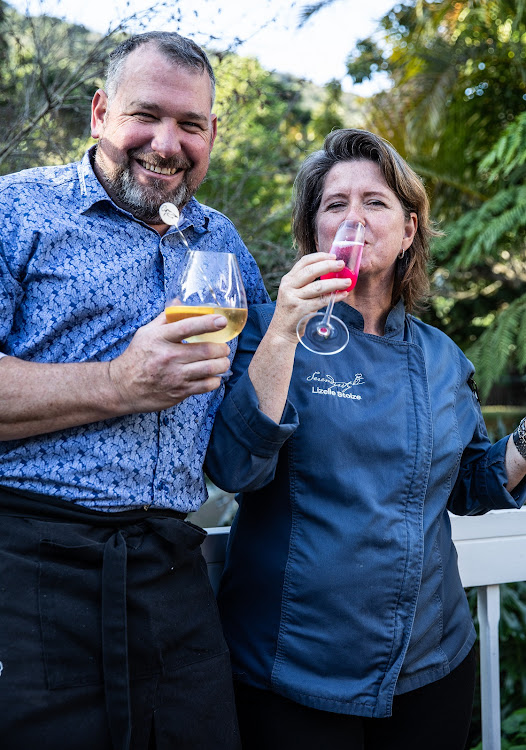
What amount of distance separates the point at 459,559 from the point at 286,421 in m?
0.98

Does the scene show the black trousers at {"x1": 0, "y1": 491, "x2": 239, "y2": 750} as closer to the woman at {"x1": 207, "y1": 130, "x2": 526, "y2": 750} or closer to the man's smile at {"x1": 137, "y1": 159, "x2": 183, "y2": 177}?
the woman at {"x1": 207, "y1": 130, "x2": 526, "y2": 750}

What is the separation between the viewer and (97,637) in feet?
5.04

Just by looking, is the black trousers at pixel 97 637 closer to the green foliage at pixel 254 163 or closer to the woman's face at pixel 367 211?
the woman's face at pixel 367 211

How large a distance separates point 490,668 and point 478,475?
2.42 ft

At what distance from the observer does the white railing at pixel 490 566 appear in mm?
2441

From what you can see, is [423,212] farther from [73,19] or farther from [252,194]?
[252,194]

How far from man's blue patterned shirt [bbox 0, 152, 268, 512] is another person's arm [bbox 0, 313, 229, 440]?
9cm

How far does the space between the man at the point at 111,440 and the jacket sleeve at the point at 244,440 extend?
0.16 ft

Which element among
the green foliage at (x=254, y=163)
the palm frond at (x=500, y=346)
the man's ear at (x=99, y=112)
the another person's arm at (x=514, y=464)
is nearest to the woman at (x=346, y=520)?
the another person's arm at (x=514, y=464)

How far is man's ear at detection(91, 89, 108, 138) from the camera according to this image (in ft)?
6.09

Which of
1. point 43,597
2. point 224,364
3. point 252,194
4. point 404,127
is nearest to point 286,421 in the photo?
point 224,364

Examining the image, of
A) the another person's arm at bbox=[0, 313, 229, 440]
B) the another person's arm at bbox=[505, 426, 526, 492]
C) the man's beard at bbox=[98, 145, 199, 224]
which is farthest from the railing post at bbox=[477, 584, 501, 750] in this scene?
the man's beard at bbox=[98, 145, 199, 224]

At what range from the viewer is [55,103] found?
13.3 ft

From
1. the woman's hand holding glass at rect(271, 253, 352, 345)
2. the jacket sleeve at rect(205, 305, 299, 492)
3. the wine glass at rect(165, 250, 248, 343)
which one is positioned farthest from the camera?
the jacket sleeve at rect(205, 305, 299, 492)
